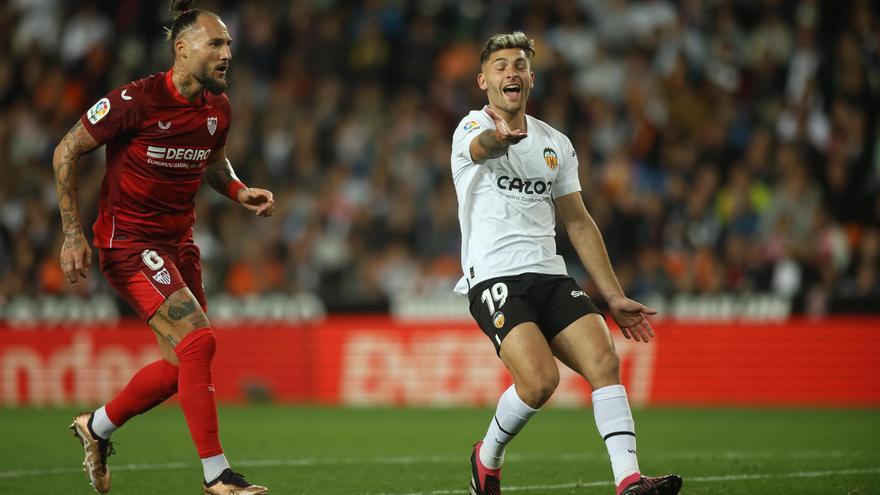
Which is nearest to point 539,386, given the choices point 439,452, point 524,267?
point 524,267

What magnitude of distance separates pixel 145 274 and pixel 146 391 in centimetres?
75

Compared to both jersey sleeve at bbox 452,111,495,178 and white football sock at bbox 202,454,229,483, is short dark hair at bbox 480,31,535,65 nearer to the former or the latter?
jersey sleeve at bbox 452,111,495,178

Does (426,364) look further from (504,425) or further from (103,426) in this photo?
(504,425)

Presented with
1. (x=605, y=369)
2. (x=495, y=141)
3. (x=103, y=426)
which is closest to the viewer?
(x=495, y=141)

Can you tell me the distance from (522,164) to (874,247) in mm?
9745

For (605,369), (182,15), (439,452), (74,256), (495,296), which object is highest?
(182,15)

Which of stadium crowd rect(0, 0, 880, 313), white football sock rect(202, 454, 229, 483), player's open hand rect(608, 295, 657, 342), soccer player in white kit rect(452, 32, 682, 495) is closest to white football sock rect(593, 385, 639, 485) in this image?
soccer player in white kit rect(452, 32, 682, 495)

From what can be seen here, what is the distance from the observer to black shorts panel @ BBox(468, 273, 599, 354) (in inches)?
254

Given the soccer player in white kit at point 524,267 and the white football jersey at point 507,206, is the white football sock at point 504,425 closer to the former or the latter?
the soccer player in white kit at point 524,267

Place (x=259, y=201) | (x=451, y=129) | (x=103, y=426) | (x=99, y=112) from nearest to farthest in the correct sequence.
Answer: (x=99, y=112) → (x=259, y=201) → (x=103, y=426) → (x=451, y=129)

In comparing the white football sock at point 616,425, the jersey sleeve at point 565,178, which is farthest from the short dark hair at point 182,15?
the white football sock at point 616,425

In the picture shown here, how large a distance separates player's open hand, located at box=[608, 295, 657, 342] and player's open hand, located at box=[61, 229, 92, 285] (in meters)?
2.97

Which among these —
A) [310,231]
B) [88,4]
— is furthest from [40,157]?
[310,231]

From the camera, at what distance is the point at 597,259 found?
6.82m
